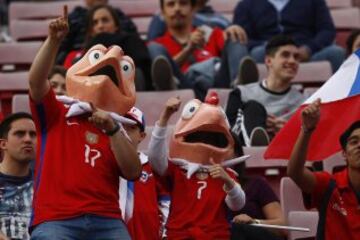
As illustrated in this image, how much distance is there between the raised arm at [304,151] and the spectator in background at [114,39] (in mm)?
3078

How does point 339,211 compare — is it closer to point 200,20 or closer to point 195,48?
point 195,48

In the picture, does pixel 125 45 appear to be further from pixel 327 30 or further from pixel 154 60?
pixel 327 30

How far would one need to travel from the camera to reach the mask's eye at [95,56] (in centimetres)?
704

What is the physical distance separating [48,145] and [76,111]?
21 cm

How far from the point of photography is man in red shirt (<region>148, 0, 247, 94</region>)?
1055 cm

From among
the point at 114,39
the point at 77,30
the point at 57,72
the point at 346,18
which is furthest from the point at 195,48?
the point at 346,18

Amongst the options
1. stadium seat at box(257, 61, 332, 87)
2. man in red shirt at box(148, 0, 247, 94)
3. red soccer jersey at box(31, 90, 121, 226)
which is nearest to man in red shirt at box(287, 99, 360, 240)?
red soccer jersey at box(31, 90, 121, 226)

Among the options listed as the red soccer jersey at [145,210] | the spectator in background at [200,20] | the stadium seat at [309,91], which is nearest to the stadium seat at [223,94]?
the stadium seat at [309,91]

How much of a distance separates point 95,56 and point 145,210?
85cm

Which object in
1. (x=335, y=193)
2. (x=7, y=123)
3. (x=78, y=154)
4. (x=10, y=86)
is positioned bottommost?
(x=10, y=86)

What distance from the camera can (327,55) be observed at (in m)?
11.1

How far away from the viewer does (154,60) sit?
9.99 m

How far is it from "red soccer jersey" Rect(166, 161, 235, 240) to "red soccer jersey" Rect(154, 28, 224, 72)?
3.36m

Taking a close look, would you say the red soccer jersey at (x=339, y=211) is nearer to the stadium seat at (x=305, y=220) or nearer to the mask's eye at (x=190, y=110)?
the stadium seat at (x=305, y=220)
